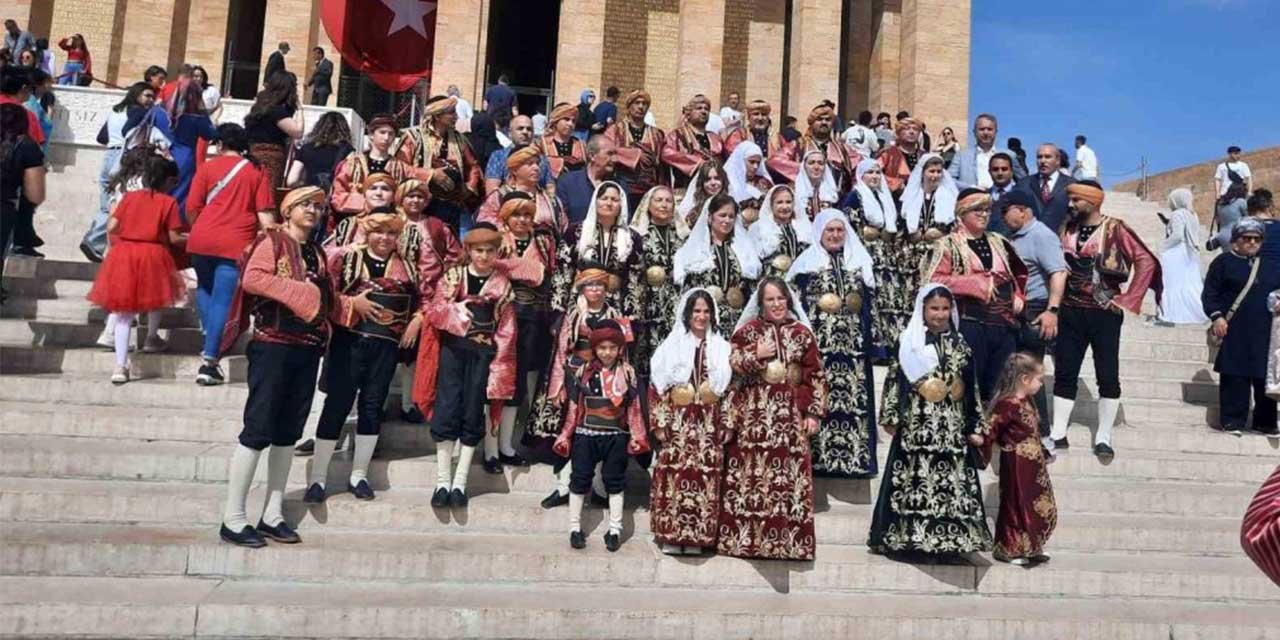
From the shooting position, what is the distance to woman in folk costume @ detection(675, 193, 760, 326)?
655 centimetres

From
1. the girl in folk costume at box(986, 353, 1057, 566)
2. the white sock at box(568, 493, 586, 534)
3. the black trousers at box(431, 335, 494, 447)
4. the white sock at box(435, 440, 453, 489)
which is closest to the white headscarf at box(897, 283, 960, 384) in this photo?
the girl in folk costume at box(986, 353, 1057, 566)

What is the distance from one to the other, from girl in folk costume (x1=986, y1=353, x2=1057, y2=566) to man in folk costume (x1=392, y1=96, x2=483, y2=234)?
15.0 feet

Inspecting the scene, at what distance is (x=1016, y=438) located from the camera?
Result: 566 cm

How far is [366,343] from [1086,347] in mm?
5762

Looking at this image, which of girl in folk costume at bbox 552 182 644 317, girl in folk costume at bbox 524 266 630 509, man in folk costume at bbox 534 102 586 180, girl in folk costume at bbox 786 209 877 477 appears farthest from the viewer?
man in folk costume at bbox 534 102 586 180

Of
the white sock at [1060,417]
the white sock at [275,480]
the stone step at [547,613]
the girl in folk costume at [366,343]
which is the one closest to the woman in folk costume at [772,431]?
the stone step at [547,613]

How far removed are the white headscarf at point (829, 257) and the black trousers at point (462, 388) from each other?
8.39ft

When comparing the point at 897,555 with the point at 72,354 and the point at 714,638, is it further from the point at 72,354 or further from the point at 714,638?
the point at 72,354

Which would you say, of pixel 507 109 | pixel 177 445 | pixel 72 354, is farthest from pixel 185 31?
pixel 177 445

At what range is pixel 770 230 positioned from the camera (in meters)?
7.12

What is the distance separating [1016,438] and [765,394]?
169 centimetres

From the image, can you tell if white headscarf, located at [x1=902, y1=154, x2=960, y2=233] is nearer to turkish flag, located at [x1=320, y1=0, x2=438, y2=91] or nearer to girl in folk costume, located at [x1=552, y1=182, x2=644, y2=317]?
girl in folk costume, located at [x1=552, y1=182, x2=644, y2=317]

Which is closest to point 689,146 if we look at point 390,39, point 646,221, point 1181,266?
point 646,221

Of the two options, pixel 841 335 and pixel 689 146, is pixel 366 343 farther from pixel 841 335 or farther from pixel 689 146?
pixel 689 146
